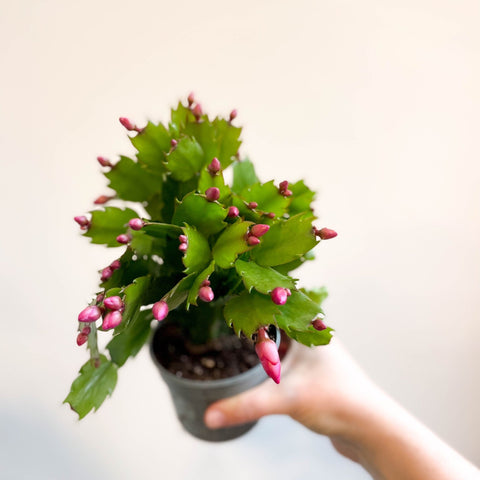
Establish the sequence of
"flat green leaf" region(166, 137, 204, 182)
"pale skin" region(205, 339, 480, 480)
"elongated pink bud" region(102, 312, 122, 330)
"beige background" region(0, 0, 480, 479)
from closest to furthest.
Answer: "elongated pink bud" region(102, 312, 122, 330) → "flat green leaf" region(166, 137, 204, 182) → "pale skin" region(205, 339, 480, 480) → "beige background" region(0, 0, 480, 479)

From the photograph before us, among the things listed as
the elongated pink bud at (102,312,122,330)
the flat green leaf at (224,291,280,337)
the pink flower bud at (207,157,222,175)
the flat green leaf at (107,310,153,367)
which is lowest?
the flat green leaf at (107,310,153,367)

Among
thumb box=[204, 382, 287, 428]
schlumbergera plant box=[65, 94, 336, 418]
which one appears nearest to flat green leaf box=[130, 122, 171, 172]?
schlumbergera plant box=[65, 94, 336, 418]

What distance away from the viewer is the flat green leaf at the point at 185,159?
0.58m

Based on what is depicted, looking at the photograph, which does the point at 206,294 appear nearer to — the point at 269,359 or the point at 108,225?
the point at 269,359

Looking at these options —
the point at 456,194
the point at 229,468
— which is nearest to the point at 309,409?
the point at 229,468

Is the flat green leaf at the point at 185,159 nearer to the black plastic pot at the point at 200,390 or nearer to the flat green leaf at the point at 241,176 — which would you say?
the flat green leaf at the point at 241,176

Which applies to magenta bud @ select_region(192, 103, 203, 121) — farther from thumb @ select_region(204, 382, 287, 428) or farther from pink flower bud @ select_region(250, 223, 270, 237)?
thumb @ select_region(204, 382, 287, 428)

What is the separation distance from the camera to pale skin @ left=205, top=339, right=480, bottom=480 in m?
0.69

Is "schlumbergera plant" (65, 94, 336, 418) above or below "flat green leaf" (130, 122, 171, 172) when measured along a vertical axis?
below

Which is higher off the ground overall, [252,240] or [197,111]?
[197,111]

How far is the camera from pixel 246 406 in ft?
2.43

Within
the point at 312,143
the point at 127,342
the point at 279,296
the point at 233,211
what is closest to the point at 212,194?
the point at 233,211

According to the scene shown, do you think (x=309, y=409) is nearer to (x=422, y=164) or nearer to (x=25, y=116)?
(x=422, y=164)

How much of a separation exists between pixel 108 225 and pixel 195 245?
0.53 ft
